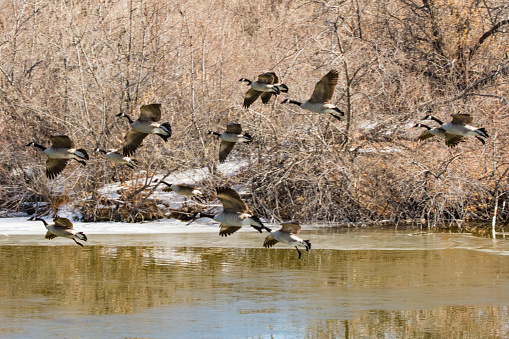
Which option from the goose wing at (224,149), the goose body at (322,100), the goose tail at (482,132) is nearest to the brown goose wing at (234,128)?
the goose wing at (224,149)

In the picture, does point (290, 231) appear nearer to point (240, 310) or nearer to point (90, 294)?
point (240, 310)

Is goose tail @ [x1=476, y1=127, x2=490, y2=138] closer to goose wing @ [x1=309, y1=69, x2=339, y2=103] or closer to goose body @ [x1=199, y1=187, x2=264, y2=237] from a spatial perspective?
goose wing @ [x1=309, y1=69, x2=339, y2=103]

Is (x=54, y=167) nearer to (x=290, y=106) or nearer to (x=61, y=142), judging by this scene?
(x=61, y=142)

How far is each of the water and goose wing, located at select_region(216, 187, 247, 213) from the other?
100cm

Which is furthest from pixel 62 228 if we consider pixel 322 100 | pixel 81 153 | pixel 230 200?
pixel 322 100

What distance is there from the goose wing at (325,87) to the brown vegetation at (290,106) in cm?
540

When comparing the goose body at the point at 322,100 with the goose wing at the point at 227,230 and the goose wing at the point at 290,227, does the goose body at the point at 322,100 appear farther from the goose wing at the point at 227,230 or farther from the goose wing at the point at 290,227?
the goose wing at the point at 227,230

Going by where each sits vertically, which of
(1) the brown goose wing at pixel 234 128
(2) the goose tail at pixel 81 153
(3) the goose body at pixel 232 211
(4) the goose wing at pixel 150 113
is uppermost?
(4) the goose wing at pixel 150 113

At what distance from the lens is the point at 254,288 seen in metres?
8.70

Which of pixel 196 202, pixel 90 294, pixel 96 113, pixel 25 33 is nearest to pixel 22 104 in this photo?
pixel 96 113

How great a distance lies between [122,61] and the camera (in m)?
18.0

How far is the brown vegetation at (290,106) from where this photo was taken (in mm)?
14781

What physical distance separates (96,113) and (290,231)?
10.2 m

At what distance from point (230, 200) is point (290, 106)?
7.71 meters
